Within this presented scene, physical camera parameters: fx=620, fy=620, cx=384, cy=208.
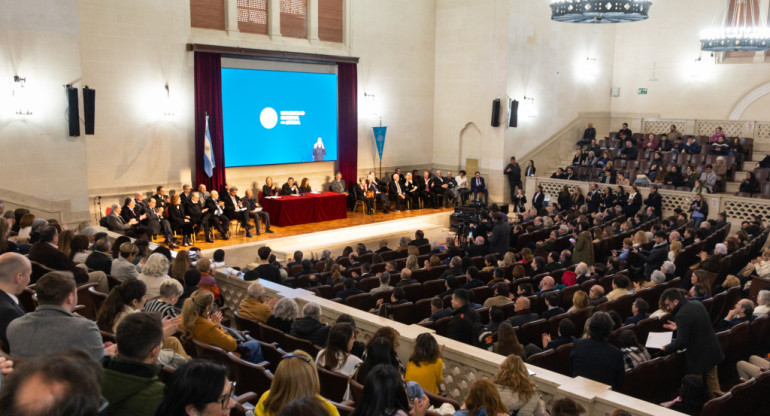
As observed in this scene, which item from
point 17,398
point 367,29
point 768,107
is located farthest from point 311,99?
point 17,398

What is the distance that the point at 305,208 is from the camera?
14.5 m

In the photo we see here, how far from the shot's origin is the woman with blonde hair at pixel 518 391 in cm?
374

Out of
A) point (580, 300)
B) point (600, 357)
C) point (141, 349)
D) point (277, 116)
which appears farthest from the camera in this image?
point (277, 116)

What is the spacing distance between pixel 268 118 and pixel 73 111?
493cm

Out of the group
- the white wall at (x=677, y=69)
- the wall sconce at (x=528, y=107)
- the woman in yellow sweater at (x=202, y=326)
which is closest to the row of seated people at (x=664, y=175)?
the wall sconce at (x=528, y=107)

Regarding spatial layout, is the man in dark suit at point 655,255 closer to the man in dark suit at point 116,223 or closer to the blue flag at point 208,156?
the man in dark suit at point 116,223

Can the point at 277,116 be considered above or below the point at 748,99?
below

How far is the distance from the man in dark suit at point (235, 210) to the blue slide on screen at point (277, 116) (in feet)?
4.51

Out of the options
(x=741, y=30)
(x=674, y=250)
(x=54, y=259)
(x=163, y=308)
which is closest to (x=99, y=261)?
(x=54, y=259)

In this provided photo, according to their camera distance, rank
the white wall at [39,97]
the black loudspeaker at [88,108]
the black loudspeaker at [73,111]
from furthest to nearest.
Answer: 1. the black loudspeaker at [88,108]
2. the black loudspeaker at [73,111]
3. the white wall at [39,97]

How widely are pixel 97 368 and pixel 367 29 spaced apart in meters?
15.9

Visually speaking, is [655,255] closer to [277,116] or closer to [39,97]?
[277,116]

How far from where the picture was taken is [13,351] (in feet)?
9.43

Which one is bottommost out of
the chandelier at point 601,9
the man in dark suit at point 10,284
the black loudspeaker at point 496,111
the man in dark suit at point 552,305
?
the man in dark suit at point 552,305
